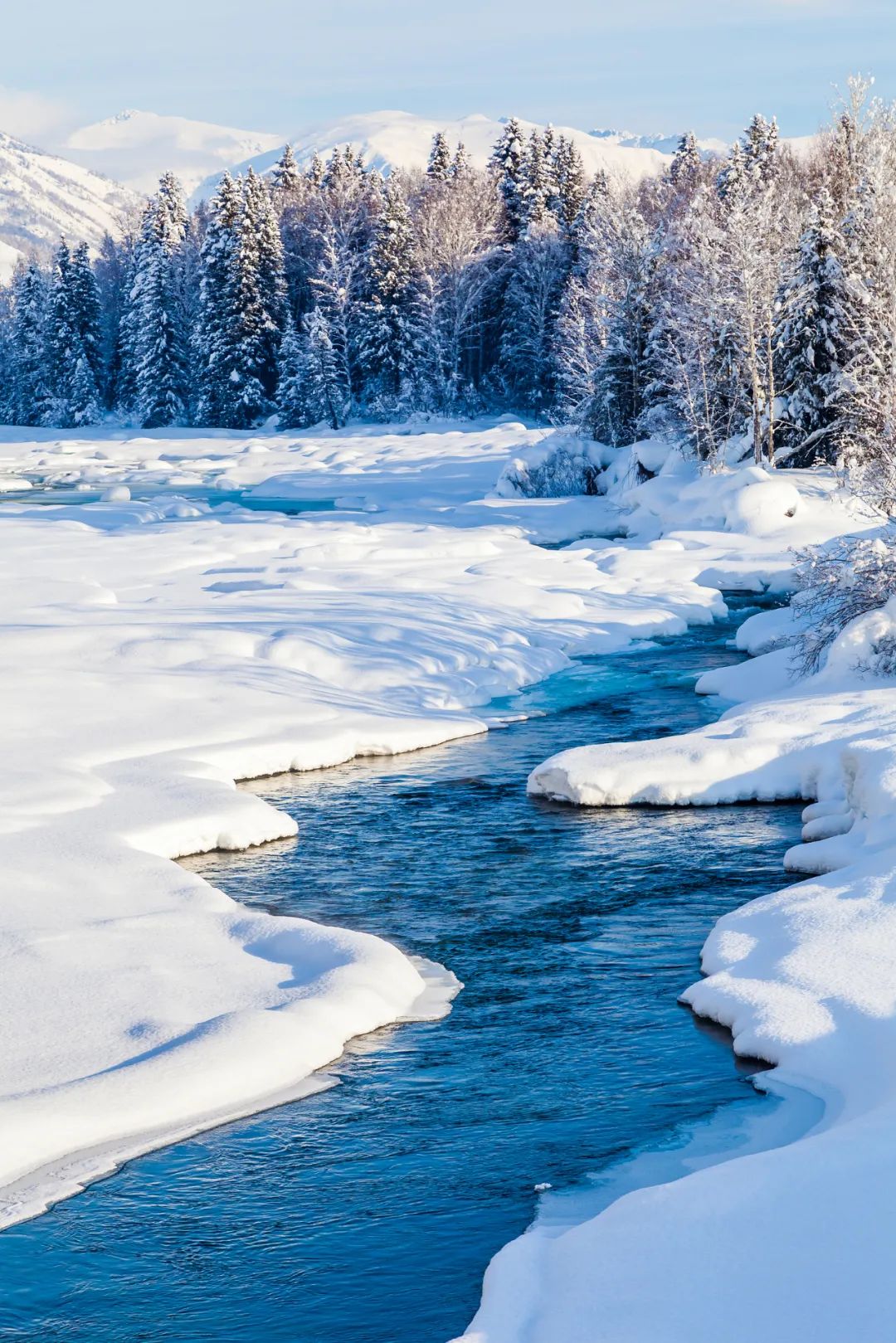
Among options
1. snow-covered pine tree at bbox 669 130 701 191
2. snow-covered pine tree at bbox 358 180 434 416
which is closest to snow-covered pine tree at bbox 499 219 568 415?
snow-covered pine tree at bbox 358 180 434 416

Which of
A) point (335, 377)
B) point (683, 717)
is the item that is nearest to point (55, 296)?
point (335, 377)

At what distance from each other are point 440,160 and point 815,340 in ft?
136

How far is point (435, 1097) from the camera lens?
705 centimetres

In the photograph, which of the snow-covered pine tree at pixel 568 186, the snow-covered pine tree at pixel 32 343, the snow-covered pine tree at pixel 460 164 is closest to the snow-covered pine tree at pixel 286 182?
the snow-covered pine tree at pixel 460 164

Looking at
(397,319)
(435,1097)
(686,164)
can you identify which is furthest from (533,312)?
(435,1097)

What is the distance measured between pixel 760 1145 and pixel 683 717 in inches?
354

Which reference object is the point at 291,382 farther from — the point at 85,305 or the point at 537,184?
the point at 85,305

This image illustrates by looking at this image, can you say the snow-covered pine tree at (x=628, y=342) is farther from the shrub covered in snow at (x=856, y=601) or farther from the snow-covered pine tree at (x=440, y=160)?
the snow-covered pine tree at (x=440, y=160)

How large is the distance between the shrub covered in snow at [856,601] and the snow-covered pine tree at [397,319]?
45464 mm

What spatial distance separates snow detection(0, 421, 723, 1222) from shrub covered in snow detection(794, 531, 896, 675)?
363cm

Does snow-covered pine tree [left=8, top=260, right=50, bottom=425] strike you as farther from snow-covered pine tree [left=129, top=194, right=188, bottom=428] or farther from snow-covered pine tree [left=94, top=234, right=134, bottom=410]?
snow-covered pine tree [left=129, top=194, right=188, bottom=428]

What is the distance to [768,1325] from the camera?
4.41 metres

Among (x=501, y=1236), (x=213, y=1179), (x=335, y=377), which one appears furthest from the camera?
(x=335, y=377)

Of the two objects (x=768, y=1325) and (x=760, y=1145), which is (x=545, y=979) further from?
(x=768, y=1325)
